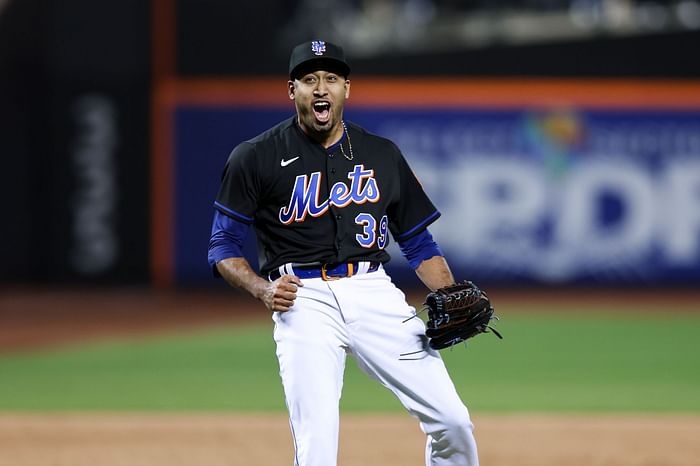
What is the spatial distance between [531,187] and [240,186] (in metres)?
12.1

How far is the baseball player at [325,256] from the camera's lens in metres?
4.11

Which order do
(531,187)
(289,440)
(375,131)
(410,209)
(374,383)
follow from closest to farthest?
(410,209) < (289,440) < (374,383) < (531,187) < (375,131)

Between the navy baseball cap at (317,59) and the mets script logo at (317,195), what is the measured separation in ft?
1.33

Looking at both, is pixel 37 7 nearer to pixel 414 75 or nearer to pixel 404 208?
pixel 414 75

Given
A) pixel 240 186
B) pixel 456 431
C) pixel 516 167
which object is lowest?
pixel 456 431

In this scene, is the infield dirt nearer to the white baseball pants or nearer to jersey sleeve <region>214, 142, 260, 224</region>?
the white baseball pants

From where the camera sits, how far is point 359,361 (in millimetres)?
4324

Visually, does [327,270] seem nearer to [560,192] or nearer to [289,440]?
[289,440]

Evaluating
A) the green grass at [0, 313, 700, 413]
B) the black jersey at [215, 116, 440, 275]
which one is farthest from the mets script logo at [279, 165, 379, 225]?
the green grass at [0, 313, 700, 413]

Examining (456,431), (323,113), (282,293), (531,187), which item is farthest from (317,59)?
(531,187)

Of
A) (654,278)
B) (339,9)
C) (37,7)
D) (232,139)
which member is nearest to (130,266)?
(232,139)

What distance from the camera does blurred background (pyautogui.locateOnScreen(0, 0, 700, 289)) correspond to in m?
15.9

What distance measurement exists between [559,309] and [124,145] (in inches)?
266

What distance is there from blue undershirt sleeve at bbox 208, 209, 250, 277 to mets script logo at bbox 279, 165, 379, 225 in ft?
0.58
